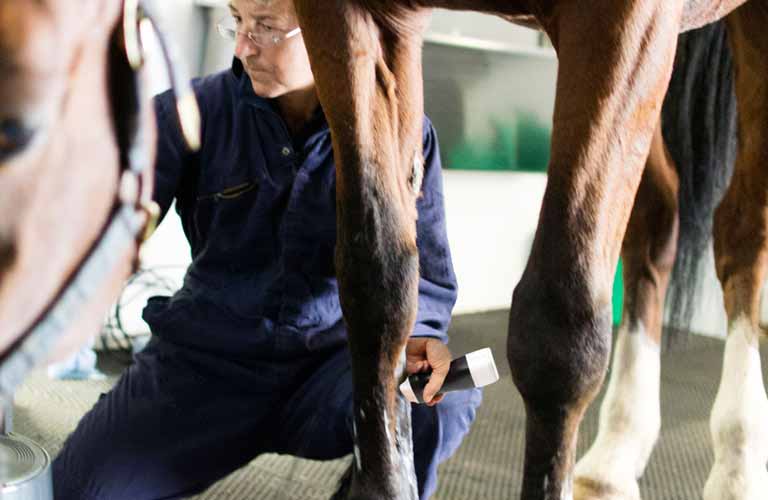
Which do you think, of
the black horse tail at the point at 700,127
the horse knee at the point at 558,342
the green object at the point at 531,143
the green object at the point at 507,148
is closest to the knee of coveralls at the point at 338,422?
the horse knee at the point at 558,342

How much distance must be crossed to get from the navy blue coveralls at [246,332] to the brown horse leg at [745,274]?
1.06 feet

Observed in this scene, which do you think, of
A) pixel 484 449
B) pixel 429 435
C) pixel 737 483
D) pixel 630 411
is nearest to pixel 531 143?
pixel 484 449

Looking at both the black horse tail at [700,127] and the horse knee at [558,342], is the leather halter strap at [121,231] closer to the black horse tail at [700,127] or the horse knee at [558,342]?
the horse knee at [558,342]

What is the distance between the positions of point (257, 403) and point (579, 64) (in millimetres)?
480

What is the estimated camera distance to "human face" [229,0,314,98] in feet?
2.54

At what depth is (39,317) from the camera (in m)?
0.18

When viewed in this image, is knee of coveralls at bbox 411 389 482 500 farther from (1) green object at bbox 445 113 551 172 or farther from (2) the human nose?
(1) green object at bbox 445 113 551 172

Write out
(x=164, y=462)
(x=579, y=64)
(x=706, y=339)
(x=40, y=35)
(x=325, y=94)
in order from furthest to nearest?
(x=706, y=339) → (x=164, y=462) → (x=325, y=94) → (x=579, y=64) → (x=40, y=35)

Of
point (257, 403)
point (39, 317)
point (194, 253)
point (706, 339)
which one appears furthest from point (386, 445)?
point (706, 339)

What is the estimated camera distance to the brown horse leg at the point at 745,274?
92cm

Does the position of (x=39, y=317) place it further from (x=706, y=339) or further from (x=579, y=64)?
(x=706, y=339)

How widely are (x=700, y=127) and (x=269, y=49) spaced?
2.35 feet

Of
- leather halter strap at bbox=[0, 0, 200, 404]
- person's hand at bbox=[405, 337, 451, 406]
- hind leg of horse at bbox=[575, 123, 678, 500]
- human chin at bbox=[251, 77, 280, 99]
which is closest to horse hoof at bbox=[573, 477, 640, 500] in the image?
hind leg of horse at bbox=[575, 123, 678, 500]

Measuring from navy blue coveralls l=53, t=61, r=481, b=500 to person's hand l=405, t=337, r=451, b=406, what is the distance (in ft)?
0.08
